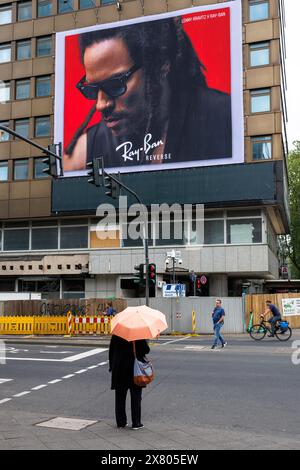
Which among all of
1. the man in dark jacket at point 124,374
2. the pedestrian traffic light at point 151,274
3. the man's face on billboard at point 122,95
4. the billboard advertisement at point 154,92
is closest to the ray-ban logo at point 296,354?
the pedestrian traffic light at point 151,274

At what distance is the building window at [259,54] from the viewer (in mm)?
35281

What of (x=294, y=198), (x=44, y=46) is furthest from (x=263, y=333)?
(x=294, y=198)

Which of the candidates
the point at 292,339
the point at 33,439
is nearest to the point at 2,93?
the point at 292,339

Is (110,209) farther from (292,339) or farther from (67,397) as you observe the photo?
(67,397)

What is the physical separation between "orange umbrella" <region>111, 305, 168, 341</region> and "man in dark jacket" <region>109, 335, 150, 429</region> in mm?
325

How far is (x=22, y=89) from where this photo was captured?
42.7 metres

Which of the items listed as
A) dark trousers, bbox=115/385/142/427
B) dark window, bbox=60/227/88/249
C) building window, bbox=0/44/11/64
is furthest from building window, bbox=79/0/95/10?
dark trousers, bbox=115/385/142/427

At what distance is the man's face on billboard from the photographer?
3788cm

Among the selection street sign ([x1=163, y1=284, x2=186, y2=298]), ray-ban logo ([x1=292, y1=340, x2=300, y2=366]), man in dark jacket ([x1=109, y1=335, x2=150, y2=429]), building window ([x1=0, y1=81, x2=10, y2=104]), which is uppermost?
building window ([x1=0, y1=81, x2=10, y2=104])

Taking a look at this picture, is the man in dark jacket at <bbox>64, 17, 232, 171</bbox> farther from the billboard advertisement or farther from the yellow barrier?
the yellow barrier

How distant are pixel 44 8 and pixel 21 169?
12954 mm

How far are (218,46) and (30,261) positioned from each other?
20.0 metres
